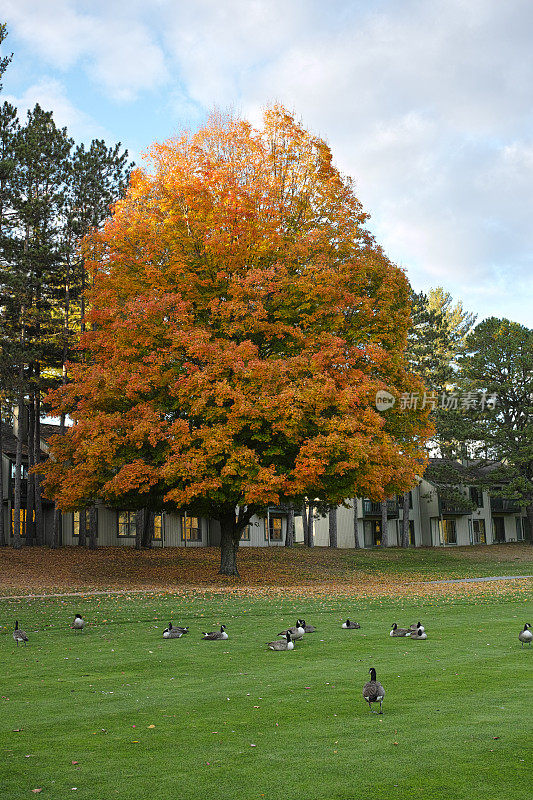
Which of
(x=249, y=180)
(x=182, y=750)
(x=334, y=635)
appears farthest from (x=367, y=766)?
(x=249, y=180)

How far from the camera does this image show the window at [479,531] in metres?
66.9

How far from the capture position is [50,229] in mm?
38188

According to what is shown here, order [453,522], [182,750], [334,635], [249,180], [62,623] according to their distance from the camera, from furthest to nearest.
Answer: [453,522] < [249,180] < [62,623] < [334,635] < [182,750]

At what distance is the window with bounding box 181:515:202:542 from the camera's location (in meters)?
49.3

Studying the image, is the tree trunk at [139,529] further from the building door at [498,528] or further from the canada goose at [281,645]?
the building door at [498,528]

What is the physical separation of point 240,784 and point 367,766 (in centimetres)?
112

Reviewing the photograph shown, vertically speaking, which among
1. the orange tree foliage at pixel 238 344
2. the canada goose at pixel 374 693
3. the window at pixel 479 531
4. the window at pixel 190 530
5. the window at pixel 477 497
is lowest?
the window at pixel 479 531

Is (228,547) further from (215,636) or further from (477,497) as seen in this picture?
(477,497)

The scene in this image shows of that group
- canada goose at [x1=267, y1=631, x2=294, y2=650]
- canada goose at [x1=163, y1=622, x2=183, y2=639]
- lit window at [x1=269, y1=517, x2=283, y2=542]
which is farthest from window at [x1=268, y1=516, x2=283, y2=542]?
canada goose at [x1=267, y1=631, x2=294, y2=650]

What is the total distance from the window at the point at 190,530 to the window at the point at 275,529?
24.9 ft

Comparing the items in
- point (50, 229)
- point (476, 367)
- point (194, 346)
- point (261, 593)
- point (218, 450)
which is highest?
point (50, 229)

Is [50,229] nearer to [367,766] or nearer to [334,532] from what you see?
[334,532]

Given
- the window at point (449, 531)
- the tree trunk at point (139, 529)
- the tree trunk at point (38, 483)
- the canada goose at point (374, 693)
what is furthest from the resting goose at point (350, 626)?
the window at point (449, 531)

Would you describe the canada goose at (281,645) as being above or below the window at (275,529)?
below
